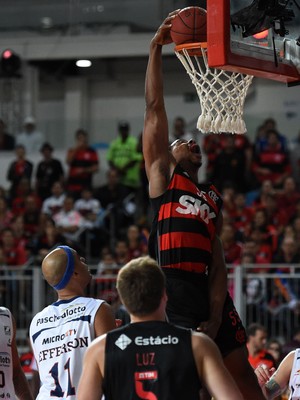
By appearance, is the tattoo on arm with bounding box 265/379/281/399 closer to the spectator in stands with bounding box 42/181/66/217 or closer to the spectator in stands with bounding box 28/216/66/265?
the spectator in stands with bounding box 28/216/66/265

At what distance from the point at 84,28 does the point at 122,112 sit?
3.12 m

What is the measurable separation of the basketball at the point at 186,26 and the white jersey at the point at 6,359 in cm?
245

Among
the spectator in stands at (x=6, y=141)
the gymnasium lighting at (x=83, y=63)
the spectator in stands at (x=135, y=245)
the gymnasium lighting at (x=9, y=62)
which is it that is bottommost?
the spectator in stands at (x=135, y=245)

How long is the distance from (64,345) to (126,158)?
568 inches

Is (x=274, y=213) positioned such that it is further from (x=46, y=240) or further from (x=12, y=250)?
(x=12, y=250)

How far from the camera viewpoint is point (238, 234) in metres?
16.6

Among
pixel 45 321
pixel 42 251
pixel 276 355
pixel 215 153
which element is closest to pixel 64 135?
pixel 215 153

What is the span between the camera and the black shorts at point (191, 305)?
277 inches

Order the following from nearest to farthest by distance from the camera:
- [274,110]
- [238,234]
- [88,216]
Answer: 1. [238,234]
2. [88,216]
3. [274,110]

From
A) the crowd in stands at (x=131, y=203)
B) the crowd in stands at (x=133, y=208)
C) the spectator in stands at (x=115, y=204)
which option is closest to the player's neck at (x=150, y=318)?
the crowd in stands at (x=133, y=208)

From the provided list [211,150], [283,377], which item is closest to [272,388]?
[283,377]

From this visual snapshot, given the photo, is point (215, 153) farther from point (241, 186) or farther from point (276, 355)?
point (276, 355)

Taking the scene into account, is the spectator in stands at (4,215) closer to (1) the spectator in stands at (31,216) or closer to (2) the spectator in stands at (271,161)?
(1) the spectator in stands at (31,216)

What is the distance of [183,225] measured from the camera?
7121mm
